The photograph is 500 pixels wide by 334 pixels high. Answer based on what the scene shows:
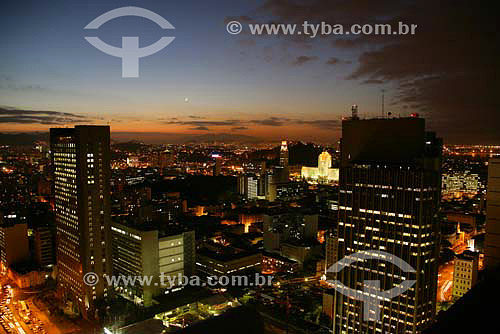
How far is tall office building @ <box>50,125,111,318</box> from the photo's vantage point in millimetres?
13312

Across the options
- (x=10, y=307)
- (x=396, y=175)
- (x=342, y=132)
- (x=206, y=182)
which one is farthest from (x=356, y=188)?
(x=206, y=182)

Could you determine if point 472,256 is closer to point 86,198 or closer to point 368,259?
point 368,259

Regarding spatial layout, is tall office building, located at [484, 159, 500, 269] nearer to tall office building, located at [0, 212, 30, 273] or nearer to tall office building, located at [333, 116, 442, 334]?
tall office building, located at [333, 116, 442, 334]

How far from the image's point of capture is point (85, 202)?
1336 centimetres

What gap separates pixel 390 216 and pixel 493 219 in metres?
5.16

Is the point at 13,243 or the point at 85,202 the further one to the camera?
the point at 13,243

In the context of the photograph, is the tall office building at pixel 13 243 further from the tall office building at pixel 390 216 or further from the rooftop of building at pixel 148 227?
the tall office building at pixel 390 216

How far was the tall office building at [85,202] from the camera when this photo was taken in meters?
13.3

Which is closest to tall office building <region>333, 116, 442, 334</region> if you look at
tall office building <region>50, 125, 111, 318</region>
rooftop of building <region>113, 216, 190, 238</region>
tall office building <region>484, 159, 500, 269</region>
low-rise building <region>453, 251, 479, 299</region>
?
tall office building <region>484, 159, 500, 269</region>

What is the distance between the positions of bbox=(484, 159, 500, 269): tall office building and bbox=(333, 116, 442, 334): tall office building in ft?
14.2

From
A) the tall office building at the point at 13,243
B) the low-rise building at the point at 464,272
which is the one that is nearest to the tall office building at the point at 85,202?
the tall office building at the point at 13,243

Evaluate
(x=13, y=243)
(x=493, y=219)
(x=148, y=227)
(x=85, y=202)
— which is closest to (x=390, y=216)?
(x=493, y=219)

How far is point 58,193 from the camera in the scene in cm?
1464

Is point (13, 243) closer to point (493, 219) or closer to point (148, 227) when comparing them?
point (148, 227)
